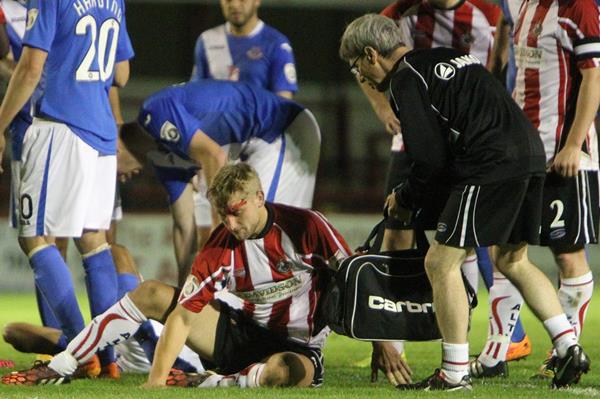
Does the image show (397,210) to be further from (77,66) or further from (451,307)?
(77,66)

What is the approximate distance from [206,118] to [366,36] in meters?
2.01

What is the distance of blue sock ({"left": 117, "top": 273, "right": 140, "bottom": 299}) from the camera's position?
6.22 metres

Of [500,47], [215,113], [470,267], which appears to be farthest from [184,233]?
[500,47]

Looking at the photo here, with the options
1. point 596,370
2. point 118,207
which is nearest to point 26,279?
point 118,207

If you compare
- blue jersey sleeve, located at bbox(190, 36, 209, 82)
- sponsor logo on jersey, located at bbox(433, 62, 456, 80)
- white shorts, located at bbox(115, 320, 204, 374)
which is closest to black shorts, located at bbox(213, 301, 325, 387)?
white shorts, located at bbox(115, 320, 204, 374)

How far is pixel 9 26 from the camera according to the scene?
20.6 ft

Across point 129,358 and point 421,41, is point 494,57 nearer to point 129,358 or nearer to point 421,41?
point 421,41

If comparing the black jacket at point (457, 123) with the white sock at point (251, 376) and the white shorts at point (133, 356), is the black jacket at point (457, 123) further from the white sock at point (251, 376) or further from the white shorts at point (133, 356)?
the white shorts at point (133, 356)

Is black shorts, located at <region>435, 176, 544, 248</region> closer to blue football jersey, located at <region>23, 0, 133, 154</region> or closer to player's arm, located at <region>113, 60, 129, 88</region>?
blue football jersey, located at <region>23, 0, 133, 154</region>

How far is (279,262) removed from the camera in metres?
4.98

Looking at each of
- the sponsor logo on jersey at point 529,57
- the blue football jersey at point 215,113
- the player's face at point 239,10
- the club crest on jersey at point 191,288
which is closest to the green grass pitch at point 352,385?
the club crest on jersey at point 191,288

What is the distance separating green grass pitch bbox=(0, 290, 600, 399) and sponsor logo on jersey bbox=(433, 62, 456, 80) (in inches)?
46.3

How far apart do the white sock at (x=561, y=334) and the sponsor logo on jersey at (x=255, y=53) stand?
11.0ft

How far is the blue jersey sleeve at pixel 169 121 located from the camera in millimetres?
6539
